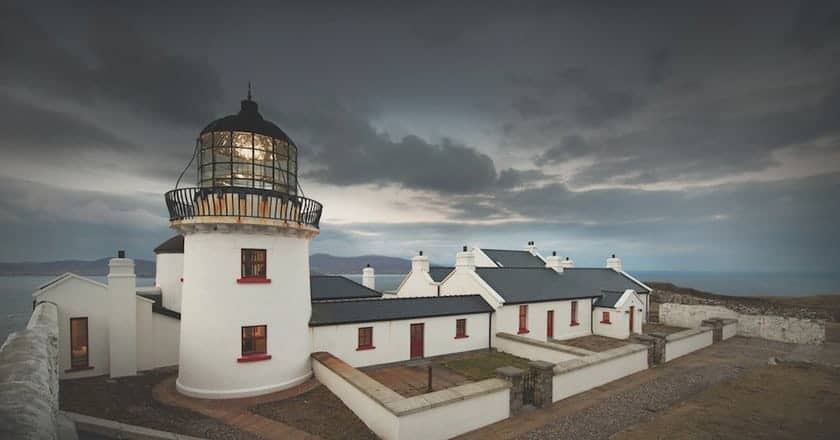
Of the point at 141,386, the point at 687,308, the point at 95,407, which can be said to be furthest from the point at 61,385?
the point at 687,308

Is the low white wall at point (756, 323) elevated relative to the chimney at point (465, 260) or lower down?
lower down

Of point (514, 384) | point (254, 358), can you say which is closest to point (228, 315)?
point (254, 358)

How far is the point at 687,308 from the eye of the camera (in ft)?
84.3

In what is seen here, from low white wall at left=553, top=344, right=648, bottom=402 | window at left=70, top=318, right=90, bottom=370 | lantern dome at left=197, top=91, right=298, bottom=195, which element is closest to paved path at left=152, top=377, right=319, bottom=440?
window at left=70, top=318, right=90, bottom=370

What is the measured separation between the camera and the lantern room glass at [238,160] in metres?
11.9

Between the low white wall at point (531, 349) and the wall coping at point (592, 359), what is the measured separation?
3.56 ft

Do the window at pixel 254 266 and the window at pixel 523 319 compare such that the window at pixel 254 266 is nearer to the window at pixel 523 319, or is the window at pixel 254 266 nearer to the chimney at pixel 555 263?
the window at pixel 523 319

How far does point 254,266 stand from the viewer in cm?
1219

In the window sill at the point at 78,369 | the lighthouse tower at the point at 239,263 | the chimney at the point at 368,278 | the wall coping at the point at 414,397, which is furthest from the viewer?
the chimney at the point at 368,278

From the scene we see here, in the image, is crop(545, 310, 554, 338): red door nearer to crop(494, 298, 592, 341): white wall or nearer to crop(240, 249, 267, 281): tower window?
crop(494, 298, 592, 341): white wall

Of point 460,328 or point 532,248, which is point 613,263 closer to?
point 532,248

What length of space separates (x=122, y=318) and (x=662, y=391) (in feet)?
66.4

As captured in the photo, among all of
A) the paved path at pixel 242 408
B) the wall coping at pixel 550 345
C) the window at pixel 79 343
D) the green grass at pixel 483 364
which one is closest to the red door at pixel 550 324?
the wall coping at pixel 550 345

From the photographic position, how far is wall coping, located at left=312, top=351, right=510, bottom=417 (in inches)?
341
